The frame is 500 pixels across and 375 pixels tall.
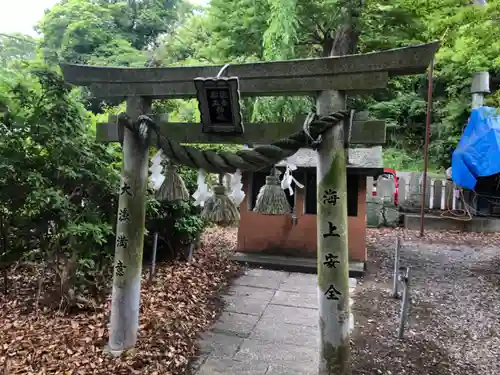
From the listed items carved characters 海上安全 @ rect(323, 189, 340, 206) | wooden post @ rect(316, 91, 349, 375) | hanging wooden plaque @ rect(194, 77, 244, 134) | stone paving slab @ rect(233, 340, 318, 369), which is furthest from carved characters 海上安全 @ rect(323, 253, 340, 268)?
stone paving slab @ rect(233, 340, 318, 369)

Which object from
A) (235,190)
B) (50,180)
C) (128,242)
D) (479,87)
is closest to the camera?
(235,190)

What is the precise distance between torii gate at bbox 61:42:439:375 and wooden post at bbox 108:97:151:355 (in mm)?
10

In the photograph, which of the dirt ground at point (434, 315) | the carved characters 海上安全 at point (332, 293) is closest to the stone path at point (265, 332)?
the dirt ground at point (434, 315)

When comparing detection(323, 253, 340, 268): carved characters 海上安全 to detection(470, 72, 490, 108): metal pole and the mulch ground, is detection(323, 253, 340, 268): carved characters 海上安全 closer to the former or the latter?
the mulch ground

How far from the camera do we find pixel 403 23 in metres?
9.96

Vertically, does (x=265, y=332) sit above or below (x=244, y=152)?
below

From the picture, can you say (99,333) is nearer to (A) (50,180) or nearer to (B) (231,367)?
(B) (231,367)

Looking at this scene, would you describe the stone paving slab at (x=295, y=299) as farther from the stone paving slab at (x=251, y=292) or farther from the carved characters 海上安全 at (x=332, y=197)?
the carved characters 海上安全 at (x=332, y=197)

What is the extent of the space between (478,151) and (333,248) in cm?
977

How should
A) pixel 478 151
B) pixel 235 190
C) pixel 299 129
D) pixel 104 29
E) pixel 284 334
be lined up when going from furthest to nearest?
pixel 104 29 < pixel 478 151 < pixel 284 334 < pixel 235 190 < pixel 299 129

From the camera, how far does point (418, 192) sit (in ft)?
42.6

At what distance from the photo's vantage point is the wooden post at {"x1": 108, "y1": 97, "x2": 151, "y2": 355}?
4.17 m

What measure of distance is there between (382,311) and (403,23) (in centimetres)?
735

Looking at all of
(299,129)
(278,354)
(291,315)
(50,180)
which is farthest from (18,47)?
(278,354)
